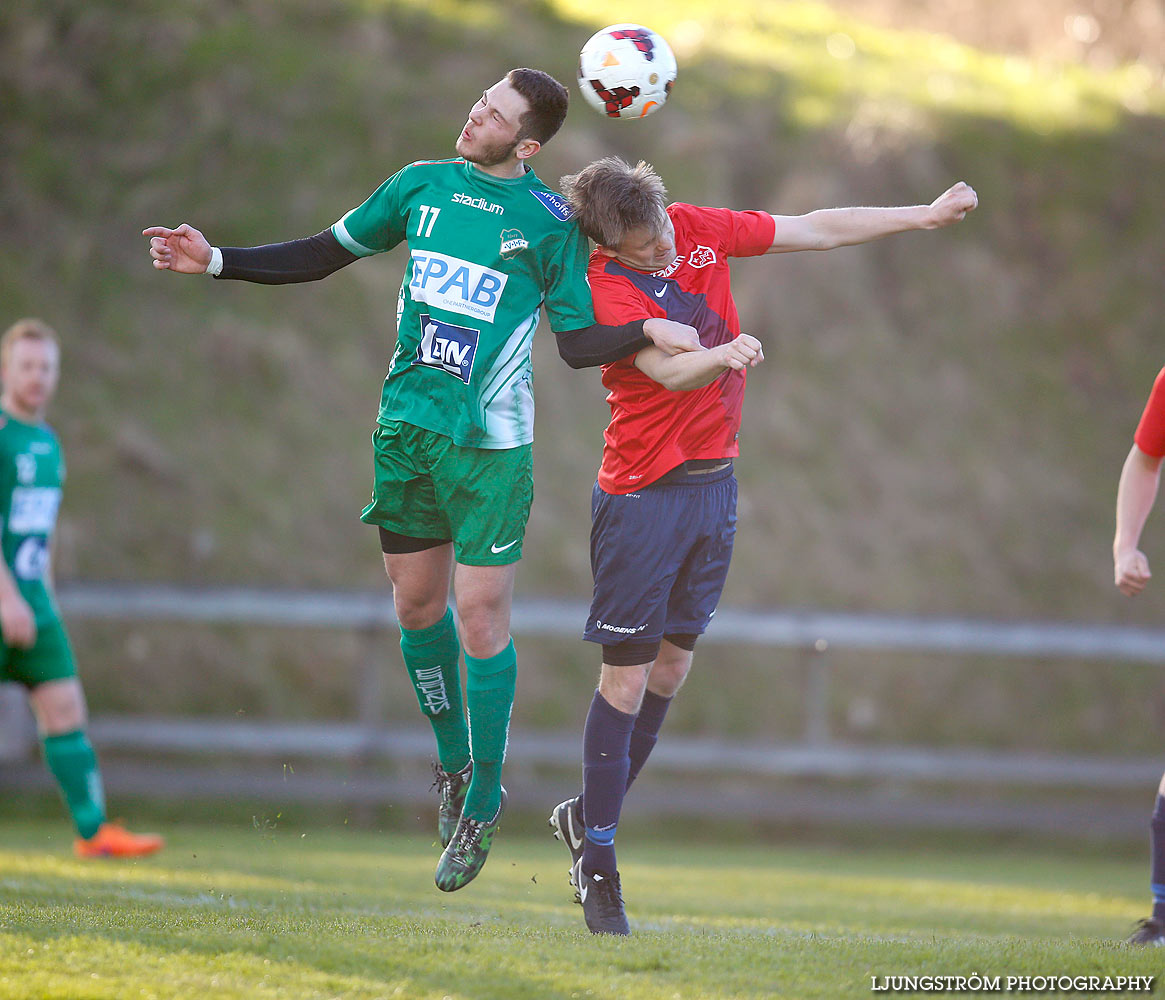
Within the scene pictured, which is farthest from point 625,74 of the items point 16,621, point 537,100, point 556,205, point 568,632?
point 568,632

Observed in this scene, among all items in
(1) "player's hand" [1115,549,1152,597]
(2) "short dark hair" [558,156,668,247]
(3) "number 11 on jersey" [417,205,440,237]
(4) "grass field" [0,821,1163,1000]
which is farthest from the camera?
(1) "player's hand" [1115,549,1152,597]

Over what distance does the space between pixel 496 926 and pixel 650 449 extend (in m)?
1.80

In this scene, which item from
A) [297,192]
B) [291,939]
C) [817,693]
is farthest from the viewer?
[297,192]

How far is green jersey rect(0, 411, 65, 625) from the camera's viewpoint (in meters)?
6.64

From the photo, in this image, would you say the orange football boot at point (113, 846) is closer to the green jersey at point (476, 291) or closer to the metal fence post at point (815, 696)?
the green jersey at point (476, 291)

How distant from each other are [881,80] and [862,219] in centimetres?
1183

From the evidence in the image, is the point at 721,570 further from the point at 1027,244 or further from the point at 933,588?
the point at 1027,244

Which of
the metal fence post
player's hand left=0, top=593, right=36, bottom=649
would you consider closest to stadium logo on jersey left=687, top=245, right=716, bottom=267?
player's hand left=0, top=593, right=36, bottom=649

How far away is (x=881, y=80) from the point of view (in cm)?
1523

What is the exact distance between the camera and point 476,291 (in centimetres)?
428

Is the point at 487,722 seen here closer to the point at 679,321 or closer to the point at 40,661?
the point at 679,321

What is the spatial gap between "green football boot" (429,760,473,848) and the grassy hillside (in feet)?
19.1

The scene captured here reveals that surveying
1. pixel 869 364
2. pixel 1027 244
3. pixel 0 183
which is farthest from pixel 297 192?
pixel 1027 244

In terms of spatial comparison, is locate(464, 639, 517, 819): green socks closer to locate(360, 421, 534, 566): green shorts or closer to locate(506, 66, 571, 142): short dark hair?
locate(360, 421, 534, 566): green shorts
